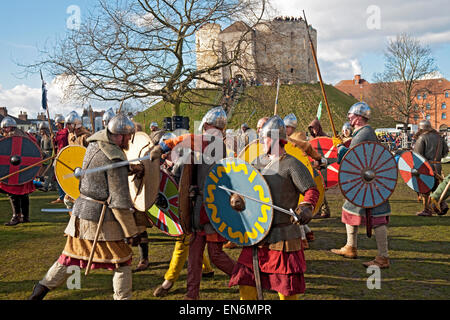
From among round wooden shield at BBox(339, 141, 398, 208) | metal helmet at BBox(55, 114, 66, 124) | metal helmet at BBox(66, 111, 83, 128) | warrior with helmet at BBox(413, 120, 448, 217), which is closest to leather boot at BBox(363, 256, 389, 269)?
round wooden shield at BBox(339, 141, 398, 208)

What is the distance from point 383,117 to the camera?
36094 mm

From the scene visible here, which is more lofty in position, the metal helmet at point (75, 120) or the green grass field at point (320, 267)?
the metal helmet at point (75, 120)

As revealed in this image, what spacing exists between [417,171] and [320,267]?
2698 millimetres

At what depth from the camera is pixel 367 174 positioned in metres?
4.43

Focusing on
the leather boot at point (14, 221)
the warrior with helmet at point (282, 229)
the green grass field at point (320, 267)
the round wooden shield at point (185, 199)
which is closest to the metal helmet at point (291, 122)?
the green grass field at point (320, 267)

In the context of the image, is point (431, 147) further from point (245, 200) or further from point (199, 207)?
point (245, 200)

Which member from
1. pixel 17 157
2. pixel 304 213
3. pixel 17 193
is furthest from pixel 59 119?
pixel 304 213

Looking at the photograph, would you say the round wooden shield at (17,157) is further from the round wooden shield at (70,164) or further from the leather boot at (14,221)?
the round wooden shield at (70,164)

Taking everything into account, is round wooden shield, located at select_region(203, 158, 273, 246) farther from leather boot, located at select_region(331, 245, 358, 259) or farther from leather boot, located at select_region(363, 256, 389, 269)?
leather boot, located at select_region(331, 245, 358, 259)

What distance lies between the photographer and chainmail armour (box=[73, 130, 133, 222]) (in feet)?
10.0

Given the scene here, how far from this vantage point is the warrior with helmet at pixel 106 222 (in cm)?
304

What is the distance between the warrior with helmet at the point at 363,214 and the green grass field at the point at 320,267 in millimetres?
160

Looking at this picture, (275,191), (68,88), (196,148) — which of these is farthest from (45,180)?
(275,191)
